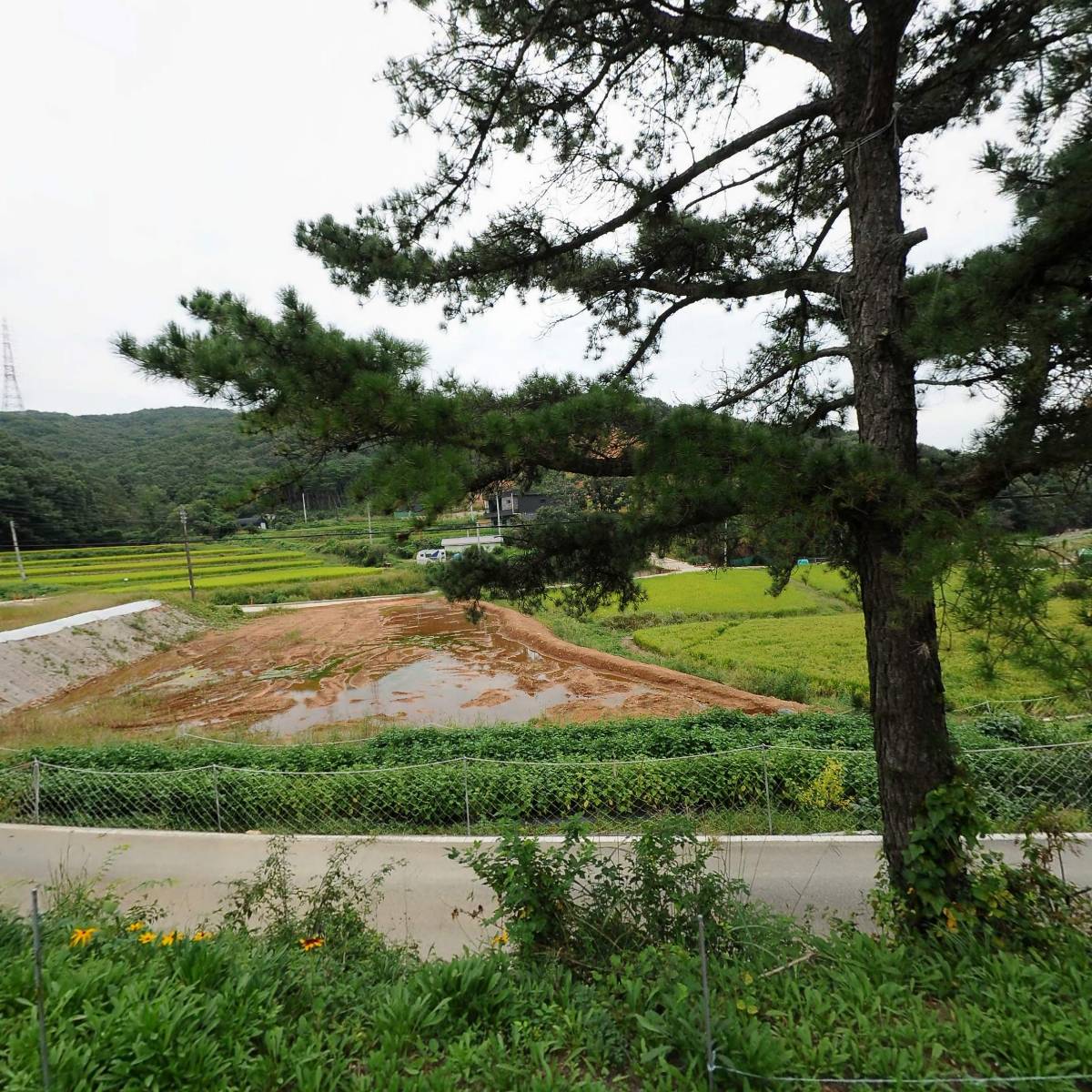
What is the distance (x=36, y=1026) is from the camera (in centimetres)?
209

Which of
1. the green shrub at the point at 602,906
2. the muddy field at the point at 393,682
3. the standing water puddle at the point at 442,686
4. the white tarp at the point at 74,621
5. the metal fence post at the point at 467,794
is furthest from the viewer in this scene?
the white tarp at the point at 74,621

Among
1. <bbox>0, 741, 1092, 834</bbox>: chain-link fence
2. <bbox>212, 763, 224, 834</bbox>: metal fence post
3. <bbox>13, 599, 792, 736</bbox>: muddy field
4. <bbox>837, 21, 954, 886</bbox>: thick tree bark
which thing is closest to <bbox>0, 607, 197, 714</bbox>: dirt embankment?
<bbox>13, 599, 792, 736</bbox>: muddy field

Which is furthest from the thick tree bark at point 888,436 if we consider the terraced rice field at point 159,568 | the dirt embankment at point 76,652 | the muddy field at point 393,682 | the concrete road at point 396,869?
the terraced rice field at point 159,568

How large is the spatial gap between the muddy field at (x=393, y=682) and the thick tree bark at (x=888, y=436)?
8.55 metres

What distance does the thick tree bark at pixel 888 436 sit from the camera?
284 centimetres

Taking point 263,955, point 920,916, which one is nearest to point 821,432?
point 920,916

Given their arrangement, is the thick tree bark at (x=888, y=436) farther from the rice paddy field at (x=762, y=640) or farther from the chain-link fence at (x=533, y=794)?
the chain-link fence at (x=533, y=794)

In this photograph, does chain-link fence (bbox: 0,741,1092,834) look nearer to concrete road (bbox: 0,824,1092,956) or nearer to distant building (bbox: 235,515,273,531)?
concrete road (bbox: 0,824,1092,956)

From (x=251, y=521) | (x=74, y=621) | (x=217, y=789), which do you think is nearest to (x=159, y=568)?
(x=74, y=621)

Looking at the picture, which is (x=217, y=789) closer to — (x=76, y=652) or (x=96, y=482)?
(x=76, y=652)

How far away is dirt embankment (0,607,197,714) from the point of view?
15117mm

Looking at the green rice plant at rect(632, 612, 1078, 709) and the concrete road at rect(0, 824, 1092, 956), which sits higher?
the concrete road at rect(0, 824, 1092, 956)

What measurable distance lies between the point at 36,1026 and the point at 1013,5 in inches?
230

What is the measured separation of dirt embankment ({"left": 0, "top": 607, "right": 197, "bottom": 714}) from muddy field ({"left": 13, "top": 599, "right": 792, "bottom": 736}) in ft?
1.98
